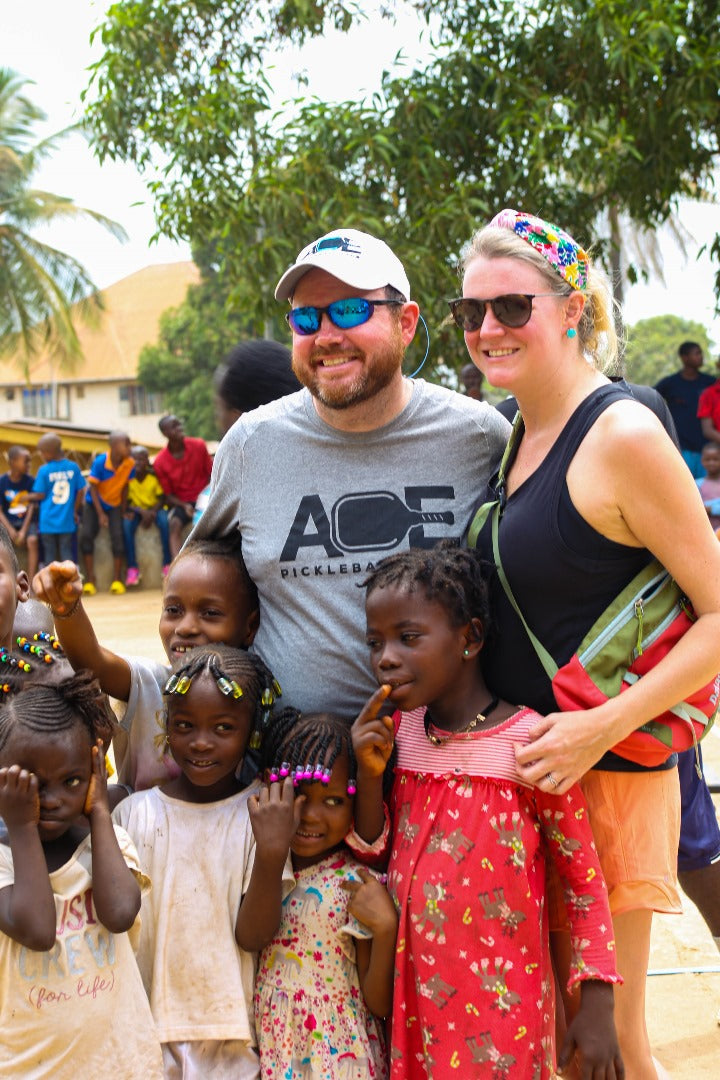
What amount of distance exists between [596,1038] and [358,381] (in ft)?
5.60

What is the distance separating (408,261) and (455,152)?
62.4 inches

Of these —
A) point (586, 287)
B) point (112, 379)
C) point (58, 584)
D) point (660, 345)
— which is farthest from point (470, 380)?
point (660, 345)

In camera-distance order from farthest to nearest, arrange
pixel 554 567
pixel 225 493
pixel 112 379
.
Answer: pixel 112 379
pixel 225 493
pixel 554 567

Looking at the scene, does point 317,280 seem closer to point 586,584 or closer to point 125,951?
point 586,584

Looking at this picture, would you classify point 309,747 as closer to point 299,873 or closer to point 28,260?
point 299,873

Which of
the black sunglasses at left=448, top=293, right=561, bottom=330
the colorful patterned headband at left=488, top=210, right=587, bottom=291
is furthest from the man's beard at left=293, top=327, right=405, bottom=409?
the colorful patterned headband at left=488, top=210, right=587, bottom=291

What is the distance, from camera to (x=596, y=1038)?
2492 mm

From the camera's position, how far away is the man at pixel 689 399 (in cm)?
1118

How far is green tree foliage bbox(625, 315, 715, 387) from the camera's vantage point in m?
41.0

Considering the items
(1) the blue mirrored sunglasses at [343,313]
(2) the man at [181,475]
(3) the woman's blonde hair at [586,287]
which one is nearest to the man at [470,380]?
(2) the man at [181,475]

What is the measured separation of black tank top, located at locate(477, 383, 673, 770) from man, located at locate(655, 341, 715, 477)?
8944 millimetres

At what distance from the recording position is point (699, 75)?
9.58 m

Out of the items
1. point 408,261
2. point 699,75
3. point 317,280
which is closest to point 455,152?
point 408,261

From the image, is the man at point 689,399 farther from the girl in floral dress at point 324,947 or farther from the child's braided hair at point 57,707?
the child's braided hair at point 57,707
